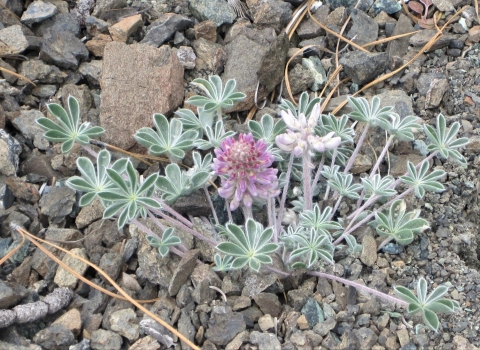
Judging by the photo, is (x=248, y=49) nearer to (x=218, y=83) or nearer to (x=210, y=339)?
(x=218, y=83)

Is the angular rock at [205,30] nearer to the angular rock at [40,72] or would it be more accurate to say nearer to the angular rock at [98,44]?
the angular rock at [98,44]

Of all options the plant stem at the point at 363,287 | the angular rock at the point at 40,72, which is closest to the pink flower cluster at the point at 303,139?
the plant stem at the point at 363,287

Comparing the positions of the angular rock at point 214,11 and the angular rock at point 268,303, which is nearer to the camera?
the angular rock at point 268,303

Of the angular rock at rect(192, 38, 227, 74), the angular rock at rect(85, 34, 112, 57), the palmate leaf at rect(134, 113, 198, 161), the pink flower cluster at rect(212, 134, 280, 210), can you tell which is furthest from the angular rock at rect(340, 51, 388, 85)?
the angular rock at rect(85, 34, 112, 57)

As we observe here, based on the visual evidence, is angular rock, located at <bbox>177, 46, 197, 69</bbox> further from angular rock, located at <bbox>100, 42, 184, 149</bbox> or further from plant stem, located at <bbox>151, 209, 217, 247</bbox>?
plant stem, located at <bbox>151, 209, 217, 247</bbox>

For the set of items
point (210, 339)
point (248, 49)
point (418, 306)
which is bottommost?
point (210, 339)

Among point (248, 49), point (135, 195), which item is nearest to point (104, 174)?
point (135, 195)
